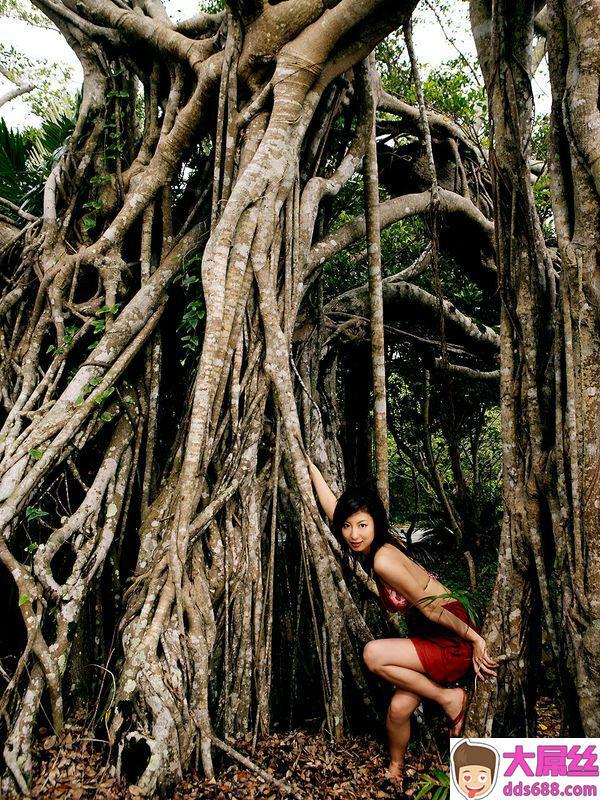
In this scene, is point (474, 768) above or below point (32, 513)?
below

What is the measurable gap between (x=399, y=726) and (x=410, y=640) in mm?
372

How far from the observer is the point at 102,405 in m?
2.89

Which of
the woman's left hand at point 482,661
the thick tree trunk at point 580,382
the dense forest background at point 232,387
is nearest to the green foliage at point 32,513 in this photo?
the dense forest background at point 232,387

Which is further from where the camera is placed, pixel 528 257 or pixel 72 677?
pixel 72 677

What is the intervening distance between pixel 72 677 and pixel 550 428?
2.41m

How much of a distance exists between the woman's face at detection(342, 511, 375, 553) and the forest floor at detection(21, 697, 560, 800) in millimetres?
957

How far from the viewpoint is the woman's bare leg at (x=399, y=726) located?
2.20 m

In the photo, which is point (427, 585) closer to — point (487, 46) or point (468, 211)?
point (487, 46)

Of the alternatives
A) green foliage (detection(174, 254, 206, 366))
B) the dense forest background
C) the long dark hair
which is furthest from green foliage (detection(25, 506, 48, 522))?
the long dark hair

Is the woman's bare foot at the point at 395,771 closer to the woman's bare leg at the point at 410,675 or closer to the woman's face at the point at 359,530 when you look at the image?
the woman's bare leg at the point at 410,675

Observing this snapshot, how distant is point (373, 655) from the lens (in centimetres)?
222

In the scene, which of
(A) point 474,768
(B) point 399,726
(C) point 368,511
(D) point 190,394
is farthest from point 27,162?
(A) point 474,768

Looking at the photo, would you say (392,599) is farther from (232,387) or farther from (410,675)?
(232,387)

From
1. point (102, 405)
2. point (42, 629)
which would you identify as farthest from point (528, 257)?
point (42, 629)
